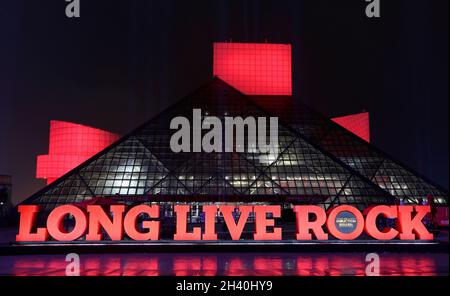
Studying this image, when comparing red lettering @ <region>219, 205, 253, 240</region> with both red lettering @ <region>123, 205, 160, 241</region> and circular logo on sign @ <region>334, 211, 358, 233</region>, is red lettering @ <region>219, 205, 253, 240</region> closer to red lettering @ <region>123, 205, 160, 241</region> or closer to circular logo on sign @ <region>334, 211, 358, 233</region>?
red lettering @ <region>123, 205, 160, 241</region>

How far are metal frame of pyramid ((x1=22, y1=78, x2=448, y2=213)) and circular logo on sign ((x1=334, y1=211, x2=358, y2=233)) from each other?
260 inches

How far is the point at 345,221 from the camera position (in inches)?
723

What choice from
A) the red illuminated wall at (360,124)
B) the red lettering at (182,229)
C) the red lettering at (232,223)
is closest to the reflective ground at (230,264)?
the red lettering at (182,229)

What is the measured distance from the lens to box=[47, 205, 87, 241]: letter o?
1745cm

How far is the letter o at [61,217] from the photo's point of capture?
17.5m

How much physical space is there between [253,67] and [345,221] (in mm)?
28316

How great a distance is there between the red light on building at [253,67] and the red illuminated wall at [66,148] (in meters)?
14.0

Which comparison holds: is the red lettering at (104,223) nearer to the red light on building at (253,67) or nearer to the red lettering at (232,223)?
the red lettering at (232,223)

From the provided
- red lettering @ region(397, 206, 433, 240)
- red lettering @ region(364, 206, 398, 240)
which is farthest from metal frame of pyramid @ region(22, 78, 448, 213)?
red lettering @ region(397, 206, 433, 240)

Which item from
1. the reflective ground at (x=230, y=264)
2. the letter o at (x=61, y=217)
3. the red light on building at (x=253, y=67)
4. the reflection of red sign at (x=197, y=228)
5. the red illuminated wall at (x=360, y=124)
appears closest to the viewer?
the reflective ground at (x=230, y=264)
